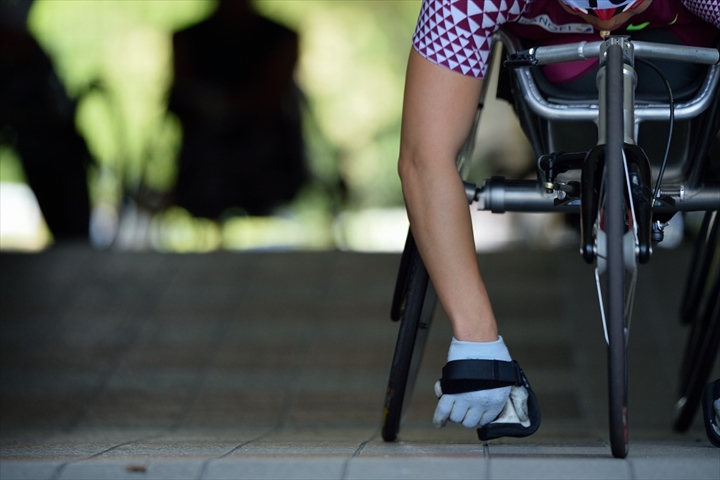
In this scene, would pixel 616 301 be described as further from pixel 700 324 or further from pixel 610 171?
pixel 700 324

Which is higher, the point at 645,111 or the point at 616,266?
the point at 645,111

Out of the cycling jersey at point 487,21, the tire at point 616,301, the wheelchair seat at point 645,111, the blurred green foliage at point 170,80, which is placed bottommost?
the blurred green foliage at point 170,80

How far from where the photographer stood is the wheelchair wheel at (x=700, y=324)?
235 cm

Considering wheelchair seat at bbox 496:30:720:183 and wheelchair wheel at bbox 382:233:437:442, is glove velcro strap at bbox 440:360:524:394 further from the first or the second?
wheelchair seat at bbox 496:30:720:183

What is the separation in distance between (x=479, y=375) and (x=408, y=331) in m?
0.33

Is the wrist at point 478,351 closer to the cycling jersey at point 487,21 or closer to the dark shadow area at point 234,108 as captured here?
the cycling jersey at point 487,21

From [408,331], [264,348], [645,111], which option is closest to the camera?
[645,111]

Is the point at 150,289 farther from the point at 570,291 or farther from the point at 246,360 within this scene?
the point at 570,291

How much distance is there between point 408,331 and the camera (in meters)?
2.03

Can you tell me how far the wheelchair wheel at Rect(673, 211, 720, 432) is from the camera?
2.35 meters

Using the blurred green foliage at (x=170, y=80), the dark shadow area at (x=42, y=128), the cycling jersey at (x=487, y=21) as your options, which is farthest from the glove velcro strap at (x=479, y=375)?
the blurred green foliage at (x=170, y=80)

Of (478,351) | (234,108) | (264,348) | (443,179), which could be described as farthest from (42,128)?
(478,351)

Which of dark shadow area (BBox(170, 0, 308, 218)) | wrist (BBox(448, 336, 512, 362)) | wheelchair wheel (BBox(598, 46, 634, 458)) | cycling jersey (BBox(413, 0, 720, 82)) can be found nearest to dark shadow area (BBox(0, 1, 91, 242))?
dark shadow area (BBox(170, 0, 308, 218))

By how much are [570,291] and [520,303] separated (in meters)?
0.22
